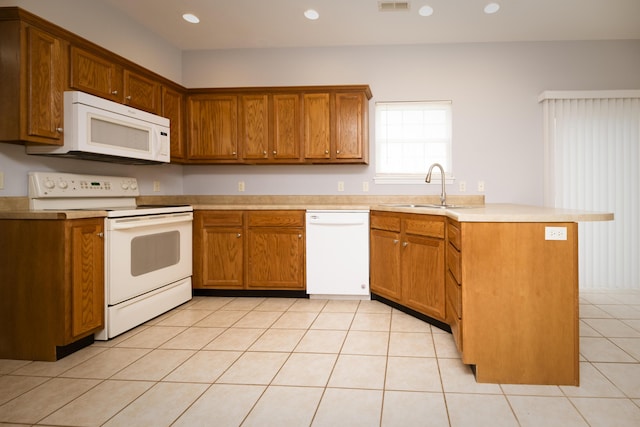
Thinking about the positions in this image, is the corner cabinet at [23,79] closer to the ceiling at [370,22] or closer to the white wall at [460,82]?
the ceiling at [370,22]

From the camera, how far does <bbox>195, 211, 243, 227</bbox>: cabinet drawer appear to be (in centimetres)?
395

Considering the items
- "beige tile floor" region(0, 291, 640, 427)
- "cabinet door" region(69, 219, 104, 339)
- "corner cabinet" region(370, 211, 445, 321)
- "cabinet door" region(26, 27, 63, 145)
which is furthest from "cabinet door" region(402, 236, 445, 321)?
"cabinet door" region(26, 27, 63, 145)

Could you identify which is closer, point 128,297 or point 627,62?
point 128,297

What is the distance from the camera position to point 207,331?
299 cm

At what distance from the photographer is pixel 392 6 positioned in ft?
11.5

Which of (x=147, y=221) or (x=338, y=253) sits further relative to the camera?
(x=338, y=253)

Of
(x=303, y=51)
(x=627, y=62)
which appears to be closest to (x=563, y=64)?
(x=627, y=62)

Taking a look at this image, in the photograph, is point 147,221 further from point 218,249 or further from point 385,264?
point 385,264

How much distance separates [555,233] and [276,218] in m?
2.46

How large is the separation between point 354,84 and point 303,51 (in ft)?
2.35

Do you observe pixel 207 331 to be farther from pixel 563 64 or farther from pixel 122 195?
pixel 563 64

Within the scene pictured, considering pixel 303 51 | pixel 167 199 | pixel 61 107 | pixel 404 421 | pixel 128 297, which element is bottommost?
pixel 404 421

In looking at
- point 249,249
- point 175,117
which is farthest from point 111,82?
point 249,249

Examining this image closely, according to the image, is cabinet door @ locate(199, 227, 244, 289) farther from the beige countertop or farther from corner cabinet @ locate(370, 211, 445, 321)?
corner cabinet @ locate(370, 211, 445, 321)
